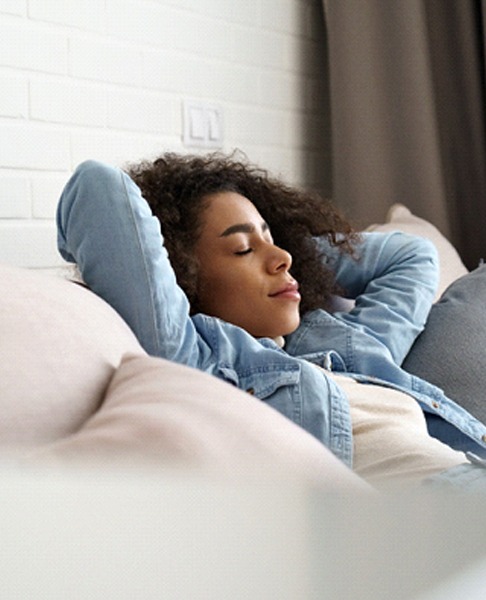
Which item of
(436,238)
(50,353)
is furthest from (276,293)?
(436,238)

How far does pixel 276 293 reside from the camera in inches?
58.9

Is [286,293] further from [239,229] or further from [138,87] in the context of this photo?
[138,87]

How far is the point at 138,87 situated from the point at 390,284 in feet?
2.72

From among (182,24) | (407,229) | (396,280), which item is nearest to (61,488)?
(396,280)

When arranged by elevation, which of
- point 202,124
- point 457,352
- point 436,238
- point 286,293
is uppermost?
point 202,124

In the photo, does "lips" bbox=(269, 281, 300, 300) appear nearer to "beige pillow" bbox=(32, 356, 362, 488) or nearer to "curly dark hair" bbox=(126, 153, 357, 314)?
"curly dark hair" bbox=(126, 153, 357, 314)

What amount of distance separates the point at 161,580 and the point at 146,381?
0.47 metres

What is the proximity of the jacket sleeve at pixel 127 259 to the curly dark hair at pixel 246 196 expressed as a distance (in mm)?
232

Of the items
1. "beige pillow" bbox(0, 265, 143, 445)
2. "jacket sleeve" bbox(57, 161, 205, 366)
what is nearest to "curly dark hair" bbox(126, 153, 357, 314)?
"jacket sleeve" bbox(57, 161, 205, 366)

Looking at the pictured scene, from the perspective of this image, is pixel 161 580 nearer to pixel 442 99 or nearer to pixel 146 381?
pixel 146 381

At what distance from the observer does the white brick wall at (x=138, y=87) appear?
1.95m

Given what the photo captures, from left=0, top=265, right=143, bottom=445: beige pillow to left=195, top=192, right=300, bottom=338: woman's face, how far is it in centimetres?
56

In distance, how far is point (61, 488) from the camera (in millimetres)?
214

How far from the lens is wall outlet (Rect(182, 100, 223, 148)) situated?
2348 millimetres
